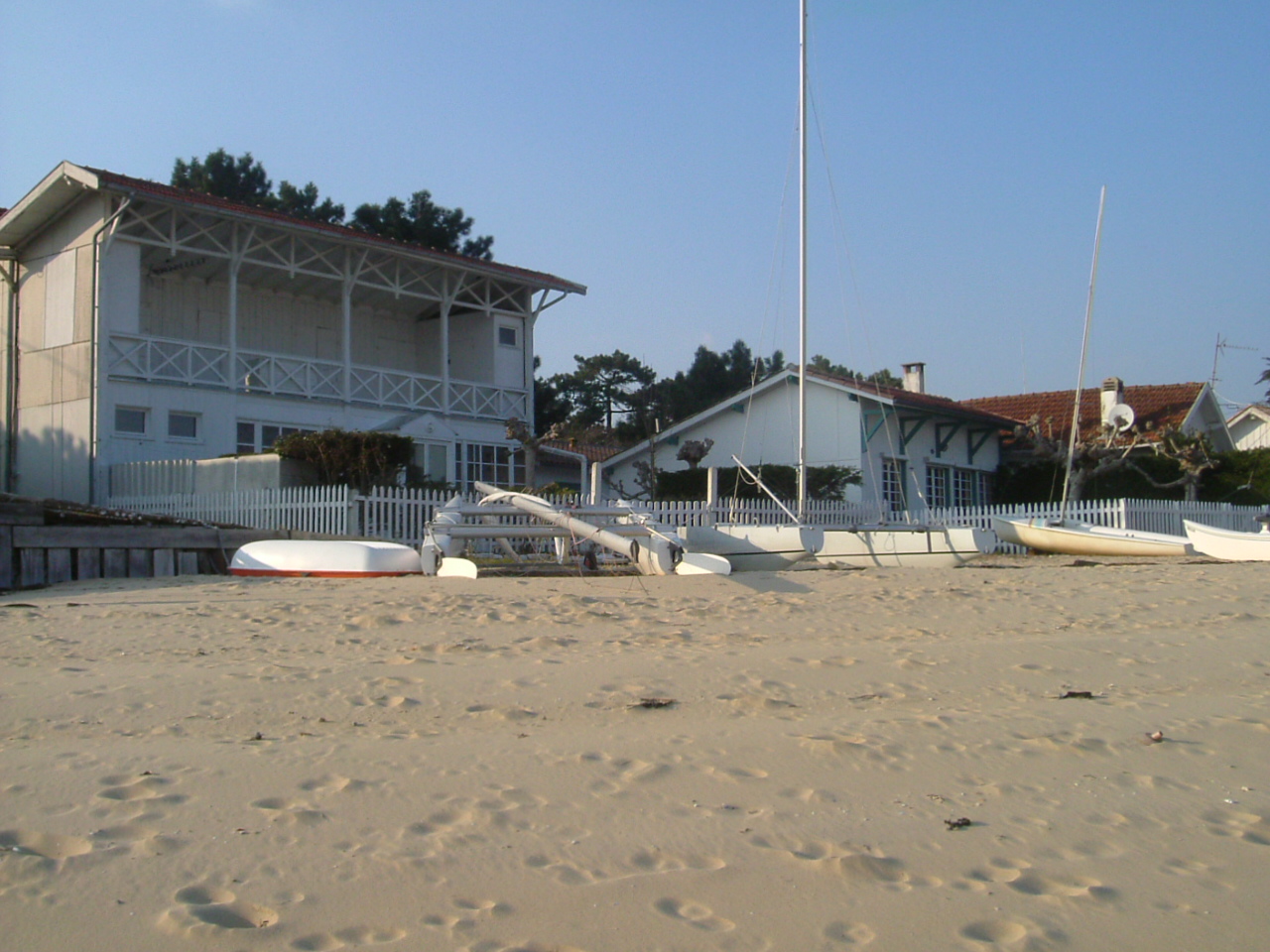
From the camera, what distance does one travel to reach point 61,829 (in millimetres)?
3420

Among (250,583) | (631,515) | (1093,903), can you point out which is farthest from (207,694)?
(631,515)

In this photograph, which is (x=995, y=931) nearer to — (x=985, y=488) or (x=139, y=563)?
(x=139, y=563)

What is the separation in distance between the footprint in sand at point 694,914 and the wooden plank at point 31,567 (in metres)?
9.59

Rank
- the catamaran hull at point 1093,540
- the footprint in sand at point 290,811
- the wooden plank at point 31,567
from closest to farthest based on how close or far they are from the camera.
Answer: the footprint in sand at point 290,811
the wooden plank at point 31,567
the catamaran hull at point 1093,540

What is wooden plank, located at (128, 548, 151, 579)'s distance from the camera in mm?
11656

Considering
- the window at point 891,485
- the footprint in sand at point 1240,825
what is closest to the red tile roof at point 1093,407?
the window at point 891,485

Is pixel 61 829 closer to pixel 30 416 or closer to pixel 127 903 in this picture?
pixel 127 903

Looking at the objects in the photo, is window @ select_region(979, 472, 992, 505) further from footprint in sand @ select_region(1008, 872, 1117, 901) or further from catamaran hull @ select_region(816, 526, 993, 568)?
footprint in sand @ select_region(1008, 872, 1117, 901)

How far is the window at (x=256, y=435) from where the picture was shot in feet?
72.3

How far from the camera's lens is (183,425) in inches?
840

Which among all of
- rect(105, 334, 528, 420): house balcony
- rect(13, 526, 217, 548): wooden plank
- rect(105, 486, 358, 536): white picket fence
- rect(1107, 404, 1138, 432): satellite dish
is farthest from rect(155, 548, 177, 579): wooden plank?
rect(1107, 404, 1138, 432): satellite dish

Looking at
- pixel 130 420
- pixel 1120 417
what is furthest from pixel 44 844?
pixel 1120 417

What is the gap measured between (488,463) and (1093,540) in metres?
13.8

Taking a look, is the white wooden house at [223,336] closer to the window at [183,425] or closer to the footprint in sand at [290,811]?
the window at [183,425]
